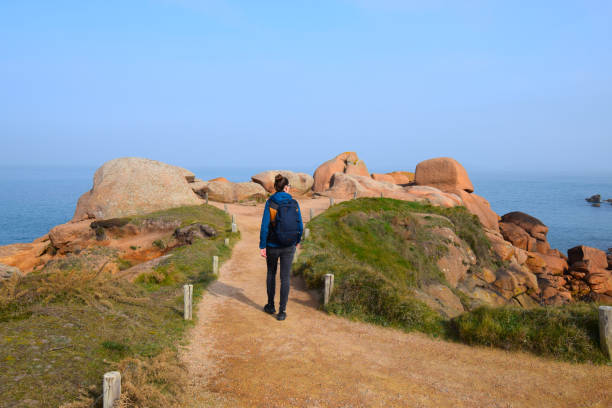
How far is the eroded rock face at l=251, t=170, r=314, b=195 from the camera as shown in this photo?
43844mm

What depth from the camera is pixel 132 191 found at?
28.1 m

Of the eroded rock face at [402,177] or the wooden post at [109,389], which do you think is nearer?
the wooden post at [109,389]

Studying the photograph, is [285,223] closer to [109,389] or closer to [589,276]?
[109,389]

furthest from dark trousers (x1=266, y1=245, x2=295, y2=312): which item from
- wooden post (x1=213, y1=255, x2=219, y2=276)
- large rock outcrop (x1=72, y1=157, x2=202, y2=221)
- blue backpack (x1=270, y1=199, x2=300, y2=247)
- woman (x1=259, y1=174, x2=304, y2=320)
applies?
large rock outcrop (x1=72, y1=157, x2=202, y2=221)

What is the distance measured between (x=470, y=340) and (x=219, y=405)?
613 cm

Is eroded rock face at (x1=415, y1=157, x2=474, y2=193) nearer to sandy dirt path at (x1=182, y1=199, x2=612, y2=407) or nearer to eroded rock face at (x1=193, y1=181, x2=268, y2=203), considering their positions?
eroded rock face at (x1=193, y1=181, x2=268, y2=203)

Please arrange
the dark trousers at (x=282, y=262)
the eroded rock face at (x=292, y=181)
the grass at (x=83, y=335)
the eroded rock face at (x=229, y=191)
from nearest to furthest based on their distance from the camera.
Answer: the grass at (x=83, y=335) < the dark trousers at (x=282, y=262) < the eroded rock face at (x=229, y=191) < the eroded rock face at (x=292, y=181)

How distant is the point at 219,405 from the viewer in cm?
615

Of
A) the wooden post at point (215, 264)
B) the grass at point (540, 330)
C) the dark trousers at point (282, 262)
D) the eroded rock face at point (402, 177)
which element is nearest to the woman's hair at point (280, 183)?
the dark trousers at point (282, 262)

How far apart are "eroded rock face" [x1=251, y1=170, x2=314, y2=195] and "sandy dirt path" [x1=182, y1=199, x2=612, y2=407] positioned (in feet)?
110

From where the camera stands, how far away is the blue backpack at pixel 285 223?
893 centimetres

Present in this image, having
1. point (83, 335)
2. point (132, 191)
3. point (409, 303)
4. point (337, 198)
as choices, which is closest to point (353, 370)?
point (409, 303)

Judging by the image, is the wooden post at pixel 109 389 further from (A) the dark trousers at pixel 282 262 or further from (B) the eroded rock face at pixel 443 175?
(B) the eroded rock face at pixel 443 175

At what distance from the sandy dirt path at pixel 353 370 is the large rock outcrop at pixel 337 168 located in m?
35.2
